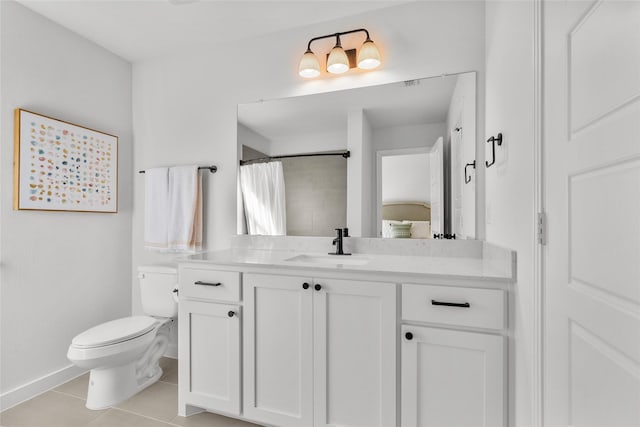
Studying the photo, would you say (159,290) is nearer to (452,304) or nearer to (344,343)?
(344,343)

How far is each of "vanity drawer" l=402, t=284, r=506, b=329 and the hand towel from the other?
5.34ft

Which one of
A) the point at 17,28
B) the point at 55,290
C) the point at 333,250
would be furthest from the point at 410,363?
the point at 17,28

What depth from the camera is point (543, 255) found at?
96 cm

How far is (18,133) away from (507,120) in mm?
2610

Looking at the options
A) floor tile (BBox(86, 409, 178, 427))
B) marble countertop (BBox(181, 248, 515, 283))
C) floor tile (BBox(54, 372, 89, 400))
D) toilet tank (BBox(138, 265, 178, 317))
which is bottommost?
floor tile (BBox(54, 372, 89, 400))

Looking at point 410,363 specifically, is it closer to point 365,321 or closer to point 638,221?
point 365,321

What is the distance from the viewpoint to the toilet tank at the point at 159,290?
2.29 metres

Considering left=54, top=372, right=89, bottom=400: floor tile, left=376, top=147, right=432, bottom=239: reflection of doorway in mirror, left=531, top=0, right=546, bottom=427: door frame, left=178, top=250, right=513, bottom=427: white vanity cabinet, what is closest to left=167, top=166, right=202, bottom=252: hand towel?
left=178, top=250, right=513, bottom=427: white vanity cabinet

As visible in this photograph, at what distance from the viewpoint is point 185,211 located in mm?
2348

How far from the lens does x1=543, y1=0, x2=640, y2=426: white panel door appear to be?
0.60m

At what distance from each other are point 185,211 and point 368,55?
1.64 m

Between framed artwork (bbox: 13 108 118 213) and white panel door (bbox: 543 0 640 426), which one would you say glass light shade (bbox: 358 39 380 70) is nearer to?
white panel door (bbox: 543 0 640 426)

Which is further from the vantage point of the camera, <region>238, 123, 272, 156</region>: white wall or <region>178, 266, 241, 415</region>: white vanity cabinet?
<region>238, 123, 272, 156</region>: white wall

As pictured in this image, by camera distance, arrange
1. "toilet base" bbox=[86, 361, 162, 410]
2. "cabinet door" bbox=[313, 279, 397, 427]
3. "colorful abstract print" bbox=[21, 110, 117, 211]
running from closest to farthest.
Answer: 1. "cabinet door" bbox=[313, 279, 397, 427]
2. "toilet base" bbox=[86, 361, 162, 410]
3. "colorful abstract print" bbox=[21, 110, 117, 211]
